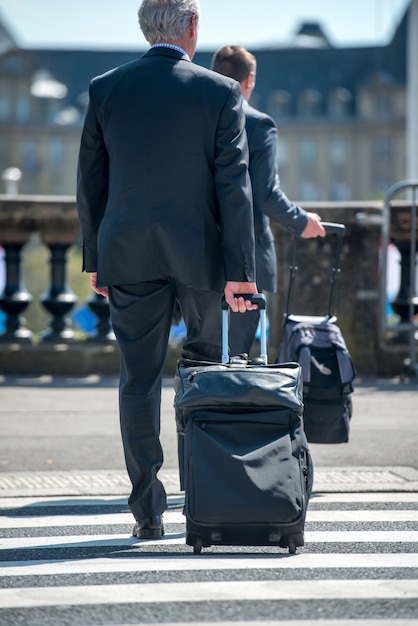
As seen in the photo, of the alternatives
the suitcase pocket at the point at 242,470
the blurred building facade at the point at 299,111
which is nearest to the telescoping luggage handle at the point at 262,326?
the suitcase pocket at the point at 242,470

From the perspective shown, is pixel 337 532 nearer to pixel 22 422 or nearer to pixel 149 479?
pixel 149 479

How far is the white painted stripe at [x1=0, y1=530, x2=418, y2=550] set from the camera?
4828mm

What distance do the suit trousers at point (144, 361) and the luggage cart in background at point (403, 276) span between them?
204 inches

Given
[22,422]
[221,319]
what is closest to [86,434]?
[22,422]

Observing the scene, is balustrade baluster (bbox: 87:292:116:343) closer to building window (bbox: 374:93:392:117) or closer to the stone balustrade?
the stone balustrade

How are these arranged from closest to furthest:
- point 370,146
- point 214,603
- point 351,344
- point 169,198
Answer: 1. point 214,603
2. point 169,198
3. point 351,344
4. point 370,146

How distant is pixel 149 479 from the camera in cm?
490

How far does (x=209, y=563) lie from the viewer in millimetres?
4348

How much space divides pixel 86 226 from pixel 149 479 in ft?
3.28

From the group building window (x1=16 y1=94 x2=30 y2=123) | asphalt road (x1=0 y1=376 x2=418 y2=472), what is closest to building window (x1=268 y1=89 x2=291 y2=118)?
building window (x1=16 y1=94 x2=30 y2=123)

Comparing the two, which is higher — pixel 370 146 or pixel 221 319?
pixel 370 146

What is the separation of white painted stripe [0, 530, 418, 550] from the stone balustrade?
16.1 ft

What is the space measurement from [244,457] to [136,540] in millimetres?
815

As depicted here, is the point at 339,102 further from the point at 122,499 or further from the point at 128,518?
the point at 128,518
